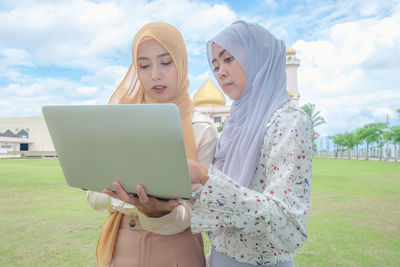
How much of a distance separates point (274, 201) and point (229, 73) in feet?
1.90

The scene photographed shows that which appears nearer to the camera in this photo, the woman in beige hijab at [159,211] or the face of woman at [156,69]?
the woman in beige hijab at [159,211]

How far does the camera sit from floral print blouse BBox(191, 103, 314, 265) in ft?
2.87

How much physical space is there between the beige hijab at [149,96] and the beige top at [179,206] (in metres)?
0.04

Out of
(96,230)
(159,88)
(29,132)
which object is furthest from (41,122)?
(159,88)

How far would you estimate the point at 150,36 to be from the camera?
144 cm

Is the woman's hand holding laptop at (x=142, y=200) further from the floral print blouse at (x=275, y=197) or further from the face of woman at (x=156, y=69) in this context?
the face of woman at (x=156, y=69)

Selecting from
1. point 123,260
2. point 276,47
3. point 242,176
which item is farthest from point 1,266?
point 276,47

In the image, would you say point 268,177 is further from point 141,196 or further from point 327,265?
point 327,265

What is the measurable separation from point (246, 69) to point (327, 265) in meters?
2.67

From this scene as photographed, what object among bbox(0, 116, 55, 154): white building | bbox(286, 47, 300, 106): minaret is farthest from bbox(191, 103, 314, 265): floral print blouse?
bbox(0, 116, 55, 154): white building

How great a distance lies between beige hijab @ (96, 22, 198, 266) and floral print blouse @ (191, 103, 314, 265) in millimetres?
486

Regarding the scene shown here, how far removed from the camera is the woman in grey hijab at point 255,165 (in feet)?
2.91

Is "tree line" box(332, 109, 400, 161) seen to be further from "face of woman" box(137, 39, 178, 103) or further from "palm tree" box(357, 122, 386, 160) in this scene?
"face of woman" box(137, 39, 178, 103)

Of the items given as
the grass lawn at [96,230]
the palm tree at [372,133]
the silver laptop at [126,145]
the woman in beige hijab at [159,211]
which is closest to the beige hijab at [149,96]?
the woman in beige hijab at [159,211]
